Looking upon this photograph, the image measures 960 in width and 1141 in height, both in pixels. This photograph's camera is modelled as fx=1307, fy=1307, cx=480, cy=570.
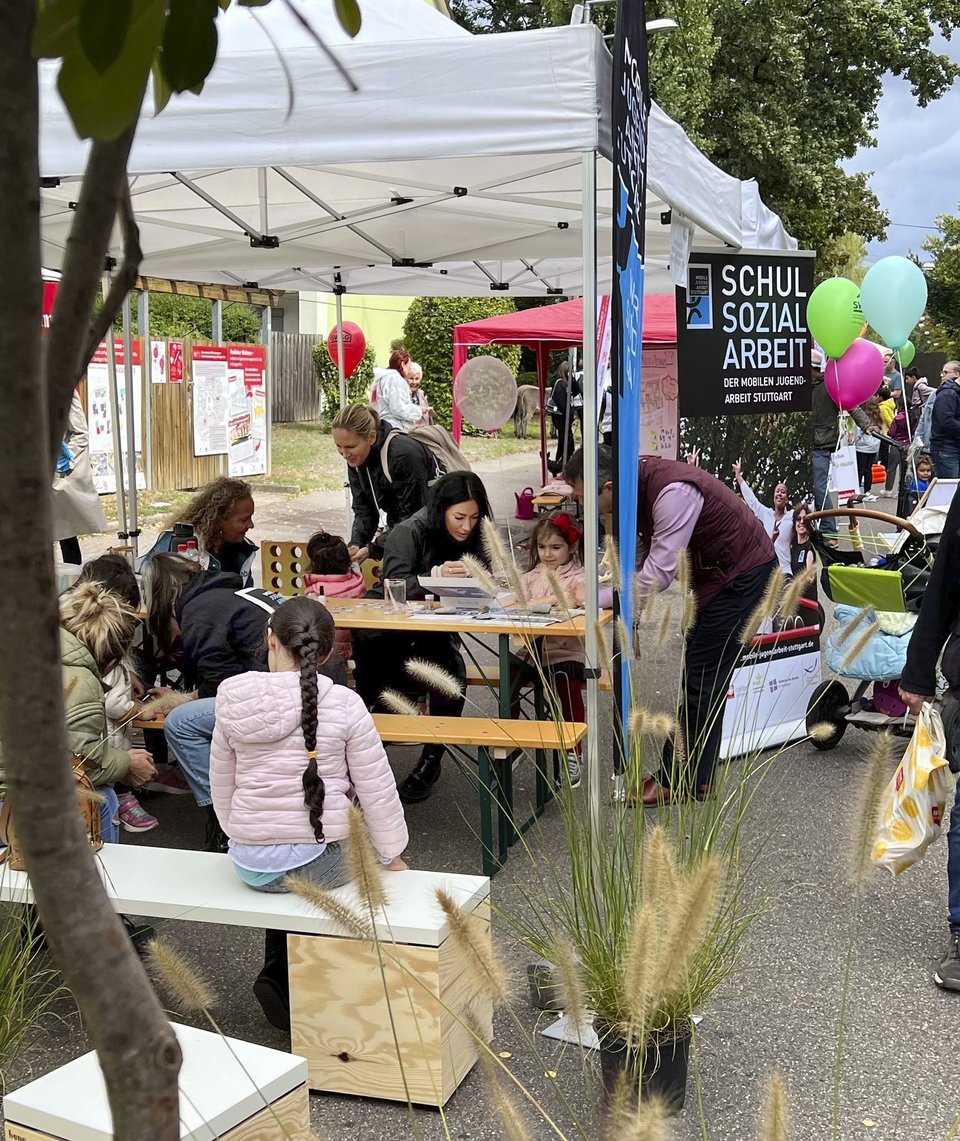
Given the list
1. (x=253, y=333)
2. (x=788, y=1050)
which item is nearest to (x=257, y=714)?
(x=788, y=1050)

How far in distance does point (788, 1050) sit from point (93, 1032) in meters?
3.04

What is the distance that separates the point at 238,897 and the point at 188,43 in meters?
2.89

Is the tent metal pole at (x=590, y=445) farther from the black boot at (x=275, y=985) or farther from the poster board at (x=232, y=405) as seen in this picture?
the poster board at (x=232, y=405)

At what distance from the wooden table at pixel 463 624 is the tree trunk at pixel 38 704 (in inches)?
154

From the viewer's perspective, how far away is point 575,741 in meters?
4.48

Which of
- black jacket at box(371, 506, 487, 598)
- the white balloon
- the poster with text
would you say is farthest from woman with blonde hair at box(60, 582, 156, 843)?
the white balloon

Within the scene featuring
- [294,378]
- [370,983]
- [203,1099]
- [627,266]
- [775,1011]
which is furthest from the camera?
[294,378]

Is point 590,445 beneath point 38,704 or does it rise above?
above

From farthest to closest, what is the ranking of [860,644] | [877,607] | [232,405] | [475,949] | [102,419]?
[232,405]
[102,419]
[877,607]
[860,644]
[475,949]

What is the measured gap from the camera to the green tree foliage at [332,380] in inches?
1048

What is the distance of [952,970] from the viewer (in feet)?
13.0

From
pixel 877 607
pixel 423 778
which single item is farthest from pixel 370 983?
pixel 877 607

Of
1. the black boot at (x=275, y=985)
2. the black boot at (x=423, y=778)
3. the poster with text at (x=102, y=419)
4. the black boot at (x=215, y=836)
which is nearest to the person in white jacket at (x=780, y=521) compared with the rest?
the black boot at (x=423, y=778)

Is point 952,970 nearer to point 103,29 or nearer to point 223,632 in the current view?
point 223,632
